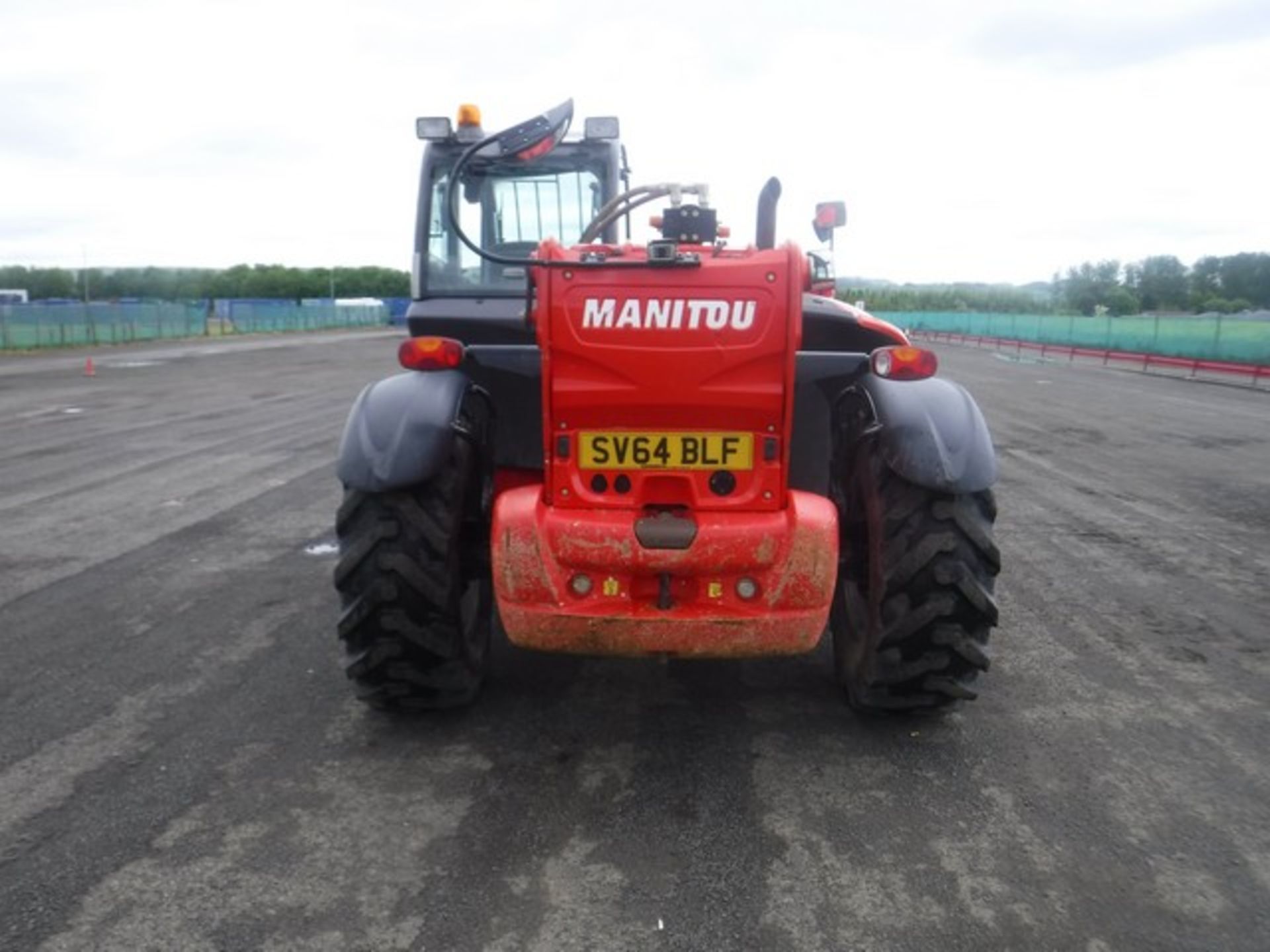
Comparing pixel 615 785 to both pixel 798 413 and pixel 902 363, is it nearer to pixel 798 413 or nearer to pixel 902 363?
pixel 798 413

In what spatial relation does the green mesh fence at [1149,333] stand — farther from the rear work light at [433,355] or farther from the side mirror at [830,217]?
the rear work light at [433,355]

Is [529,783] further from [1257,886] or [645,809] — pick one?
[1257,886]

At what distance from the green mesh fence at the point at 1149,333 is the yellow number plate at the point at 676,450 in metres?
29.2

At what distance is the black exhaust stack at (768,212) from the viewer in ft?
12.6

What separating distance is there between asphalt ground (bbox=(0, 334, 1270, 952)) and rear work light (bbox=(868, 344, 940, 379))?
4.59ft

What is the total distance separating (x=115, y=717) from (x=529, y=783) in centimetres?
178

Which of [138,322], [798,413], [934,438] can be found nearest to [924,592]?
[934,438]

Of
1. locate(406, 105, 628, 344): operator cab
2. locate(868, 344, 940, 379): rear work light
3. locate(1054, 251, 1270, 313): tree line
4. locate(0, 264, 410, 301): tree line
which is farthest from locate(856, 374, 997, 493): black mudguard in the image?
locate(0, 264, 410, 301): tree line

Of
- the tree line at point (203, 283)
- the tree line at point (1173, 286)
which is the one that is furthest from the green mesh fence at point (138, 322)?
the tree line at point (1173, 286)

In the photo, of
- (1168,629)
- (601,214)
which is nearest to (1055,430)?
(1168,629)

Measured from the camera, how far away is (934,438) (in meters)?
3.83

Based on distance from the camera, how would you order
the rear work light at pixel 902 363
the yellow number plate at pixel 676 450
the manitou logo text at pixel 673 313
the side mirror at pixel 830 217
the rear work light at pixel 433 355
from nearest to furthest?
1. the manitou logo text at pixel 673 313
2. the yellow number plate at pixel 676 450
3. the rear work light at pixel 902 363
4. the rear work light at pixel 433 355
5. the side mirror at pixel 830 217

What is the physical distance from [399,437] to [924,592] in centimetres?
201

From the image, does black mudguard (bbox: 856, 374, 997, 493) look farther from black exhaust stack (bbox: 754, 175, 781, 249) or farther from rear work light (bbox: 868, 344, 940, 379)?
black exhaust stack (bbox: 754, 175, 781, 249)
